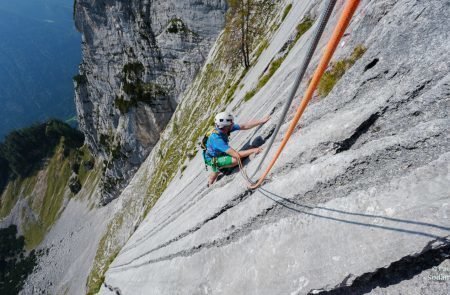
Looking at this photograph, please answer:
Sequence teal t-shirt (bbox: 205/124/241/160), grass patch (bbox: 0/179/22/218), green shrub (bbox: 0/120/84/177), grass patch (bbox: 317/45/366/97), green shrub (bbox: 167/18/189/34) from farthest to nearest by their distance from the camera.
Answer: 1. green shrub (bbox: 0/120/84/177)
2. grass patch (bbox: 0/179/22/218)
3. green shrub (bbox: 167/18/189/34)
4. teal t-shirt (bbox: 205/124/241/160)
5. grass patch (bbox: 317/45/366/97)

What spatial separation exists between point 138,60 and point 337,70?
56642mm

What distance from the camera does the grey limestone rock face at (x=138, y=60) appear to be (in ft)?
156

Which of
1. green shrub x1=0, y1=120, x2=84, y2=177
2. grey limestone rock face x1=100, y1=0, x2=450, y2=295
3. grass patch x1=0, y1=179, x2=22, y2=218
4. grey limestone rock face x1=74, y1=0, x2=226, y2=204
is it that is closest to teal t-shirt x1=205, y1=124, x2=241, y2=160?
grey limestone rock face x1=100, y1=0, x2=450, y2=295

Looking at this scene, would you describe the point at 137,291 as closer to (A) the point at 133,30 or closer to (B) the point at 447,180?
(B) the point at 447,180

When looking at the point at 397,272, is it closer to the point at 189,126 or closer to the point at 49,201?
the point at 189,126

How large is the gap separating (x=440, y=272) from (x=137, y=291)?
12.9 metres

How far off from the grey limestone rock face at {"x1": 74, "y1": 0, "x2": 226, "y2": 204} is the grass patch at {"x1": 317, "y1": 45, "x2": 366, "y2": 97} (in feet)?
127

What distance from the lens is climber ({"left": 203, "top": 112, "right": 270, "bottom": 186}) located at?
955 centimetres

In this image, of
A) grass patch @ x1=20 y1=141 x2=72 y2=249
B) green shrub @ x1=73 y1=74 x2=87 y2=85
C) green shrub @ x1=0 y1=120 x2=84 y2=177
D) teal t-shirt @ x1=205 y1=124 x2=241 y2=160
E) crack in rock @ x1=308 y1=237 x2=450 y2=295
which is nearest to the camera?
crack in rock @ x1=308 y1=237 x2=450 y2=295

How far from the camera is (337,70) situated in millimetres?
7531

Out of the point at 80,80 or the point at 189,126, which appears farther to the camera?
the point at 80,80

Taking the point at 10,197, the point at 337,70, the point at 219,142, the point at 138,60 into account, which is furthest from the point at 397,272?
the point at 10,197

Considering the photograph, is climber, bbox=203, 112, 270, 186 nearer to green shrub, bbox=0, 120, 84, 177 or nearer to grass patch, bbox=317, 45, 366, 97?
grass patch, bbox=317, 45, 366, 97

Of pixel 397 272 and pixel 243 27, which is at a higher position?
pixel 243 27
